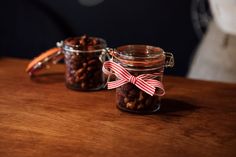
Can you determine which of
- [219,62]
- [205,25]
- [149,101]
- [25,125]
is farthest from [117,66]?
[205,25]

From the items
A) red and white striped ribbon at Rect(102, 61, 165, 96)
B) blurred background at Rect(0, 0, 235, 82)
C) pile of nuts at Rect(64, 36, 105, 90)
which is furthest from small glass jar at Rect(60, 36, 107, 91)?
blurred background at Rect(0, 0, 235, 82)

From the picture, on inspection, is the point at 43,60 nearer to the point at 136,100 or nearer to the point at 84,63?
the point at 84,63

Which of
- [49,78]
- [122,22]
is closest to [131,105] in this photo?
[49,78]

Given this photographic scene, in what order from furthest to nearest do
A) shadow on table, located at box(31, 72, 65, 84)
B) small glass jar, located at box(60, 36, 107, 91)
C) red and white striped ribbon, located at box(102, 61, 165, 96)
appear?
shadow on table, located at box(31, 72, 65, 84), small glass jar, located at box(60, 36, 107, 91), red and white striped ribbon, located at box(102, 61, 165, 96)

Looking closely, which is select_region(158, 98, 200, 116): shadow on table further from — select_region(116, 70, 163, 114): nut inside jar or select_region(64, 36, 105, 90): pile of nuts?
select_region(64, 36, 105, 90): pile of nuts

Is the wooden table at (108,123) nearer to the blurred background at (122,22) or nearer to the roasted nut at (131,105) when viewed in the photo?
the roasted nut at (131,105)

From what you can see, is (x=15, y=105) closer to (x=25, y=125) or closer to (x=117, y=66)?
(x=25, y=125)
